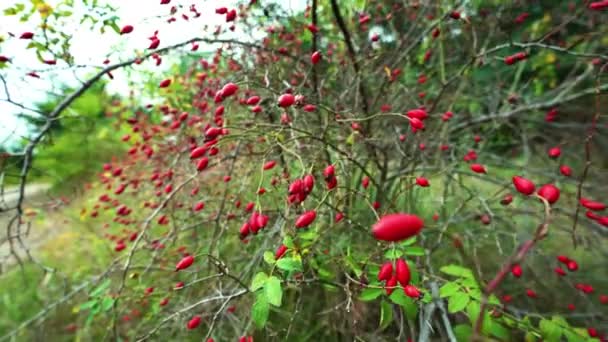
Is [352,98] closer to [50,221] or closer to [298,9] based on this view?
[298,9]

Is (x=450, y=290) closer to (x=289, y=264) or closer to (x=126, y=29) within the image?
(x=289, y=264)

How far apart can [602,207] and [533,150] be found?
2537 millimetres

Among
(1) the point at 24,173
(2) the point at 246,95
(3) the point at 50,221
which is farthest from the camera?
(3) the point at 50,221

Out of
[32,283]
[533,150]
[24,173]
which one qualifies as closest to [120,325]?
[24,173]

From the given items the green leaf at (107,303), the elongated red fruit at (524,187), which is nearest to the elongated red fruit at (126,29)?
the green leaf at (107,303)

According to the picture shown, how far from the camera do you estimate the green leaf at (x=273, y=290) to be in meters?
0.73

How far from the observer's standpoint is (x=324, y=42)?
2.28 metres

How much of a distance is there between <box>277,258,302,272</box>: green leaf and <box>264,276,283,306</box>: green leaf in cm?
4

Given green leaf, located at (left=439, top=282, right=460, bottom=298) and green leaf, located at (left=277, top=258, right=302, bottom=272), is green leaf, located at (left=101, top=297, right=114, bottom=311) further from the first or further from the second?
green leaf, located at (left=439, top=282, right=460, bottom=298)

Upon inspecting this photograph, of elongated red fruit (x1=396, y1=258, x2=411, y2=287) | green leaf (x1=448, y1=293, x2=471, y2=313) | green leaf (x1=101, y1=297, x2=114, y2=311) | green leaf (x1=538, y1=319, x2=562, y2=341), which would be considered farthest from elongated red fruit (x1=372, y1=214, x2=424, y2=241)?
green leaf (x1=101, y1=297, x2=114, y2=311)

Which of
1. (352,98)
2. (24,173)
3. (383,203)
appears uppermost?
(352,98)

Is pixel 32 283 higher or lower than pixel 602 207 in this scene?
lower

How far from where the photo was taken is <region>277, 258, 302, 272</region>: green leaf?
790 mm

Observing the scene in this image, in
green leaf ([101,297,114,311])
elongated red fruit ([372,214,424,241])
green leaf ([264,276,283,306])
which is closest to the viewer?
elongated red fruit ([372,214,424,241])
